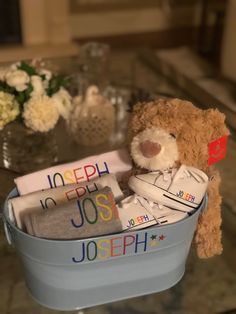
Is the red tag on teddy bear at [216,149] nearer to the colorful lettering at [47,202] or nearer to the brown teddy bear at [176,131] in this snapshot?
the brown teddy bear at [176,131]

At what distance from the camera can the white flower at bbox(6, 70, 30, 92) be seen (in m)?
0.99

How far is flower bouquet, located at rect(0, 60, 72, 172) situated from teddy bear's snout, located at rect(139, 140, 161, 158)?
0.35 m

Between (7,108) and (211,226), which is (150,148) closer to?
(211,226)

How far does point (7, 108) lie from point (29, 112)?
51mm

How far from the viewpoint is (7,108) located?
3.24 feet

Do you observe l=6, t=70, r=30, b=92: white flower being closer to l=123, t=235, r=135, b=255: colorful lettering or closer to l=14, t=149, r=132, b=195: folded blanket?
l=14, t=149, r=132, b=195: folded blanket

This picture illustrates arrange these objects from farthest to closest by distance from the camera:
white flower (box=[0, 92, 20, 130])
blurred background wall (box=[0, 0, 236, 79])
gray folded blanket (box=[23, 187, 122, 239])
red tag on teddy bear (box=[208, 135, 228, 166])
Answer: blurred background wall (box=[0, 0, 236, 79])
white flower (box=[0, 92, 20, 130])
red tag on teddy bear (box=[208, 135, 228, 166])
gray folded blanket (box=[23, 187, 122, 239])

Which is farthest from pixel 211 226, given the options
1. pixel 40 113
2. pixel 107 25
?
pixel 107 25

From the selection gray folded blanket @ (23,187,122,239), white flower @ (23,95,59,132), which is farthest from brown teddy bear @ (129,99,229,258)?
white flower @ (23,95,59,132)

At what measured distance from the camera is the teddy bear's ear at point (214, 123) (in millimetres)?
752

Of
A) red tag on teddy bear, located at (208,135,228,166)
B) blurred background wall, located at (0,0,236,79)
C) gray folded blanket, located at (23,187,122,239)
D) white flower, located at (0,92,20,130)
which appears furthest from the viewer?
blurred background wall, located at (0,0,236,79)

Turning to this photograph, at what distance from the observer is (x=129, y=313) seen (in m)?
0.78

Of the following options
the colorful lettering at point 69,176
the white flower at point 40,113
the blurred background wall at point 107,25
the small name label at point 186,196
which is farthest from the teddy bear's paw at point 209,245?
the blurred background wall at point 107,25

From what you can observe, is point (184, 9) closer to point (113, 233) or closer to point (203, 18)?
point (203, 18)
